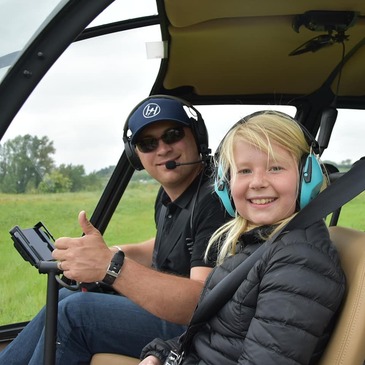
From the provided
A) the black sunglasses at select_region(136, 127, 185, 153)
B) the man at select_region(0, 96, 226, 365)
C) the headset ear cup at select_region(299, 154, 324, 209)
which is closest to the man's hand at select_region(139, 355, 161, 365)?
the man at select_region(0, 96, 226, 365)

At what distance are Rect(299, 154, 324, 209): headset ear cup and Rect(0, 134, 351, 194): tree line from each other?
1.82 meters

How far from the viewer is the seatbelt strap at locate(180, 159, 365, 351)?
1487 millimetres

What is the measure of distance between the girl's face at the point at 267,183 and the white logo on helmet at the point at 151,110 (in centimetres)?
64

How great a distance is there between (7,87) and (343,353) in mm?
985

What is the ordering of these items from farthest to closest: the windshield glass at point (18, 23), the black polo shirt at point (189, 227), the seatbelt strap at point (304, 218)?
the black polo shirt at point (189, 227) < the seatbelt strap at point (304, 218) < the windshield glass at point (18, 23)

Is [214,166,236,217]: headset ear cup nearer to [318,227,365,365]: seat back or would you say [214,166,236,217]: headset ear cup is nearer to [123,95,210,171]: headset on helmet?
[318,227,365,365]: seat back

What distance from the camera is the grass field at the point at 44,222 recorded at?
11.6ft

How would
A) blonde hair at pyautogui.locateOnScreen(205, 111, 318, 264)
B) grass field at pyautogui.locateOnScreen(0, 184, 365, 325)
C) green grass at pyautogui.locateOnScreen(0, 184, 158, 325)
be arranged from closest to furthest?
blonde hair at pyautogui.locateOnScreen(205, 111, 318, 264) < grass field at pyautogui.locateOnScreen(0, 184, 365, 325) < green grass at pyautogui.locateOnScreen(0, 184, 158, 325)

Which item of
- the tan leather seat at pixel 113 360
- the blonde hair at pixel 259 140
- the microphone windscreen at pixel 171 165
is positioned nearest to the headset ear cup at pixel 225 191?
the blonde hair at pixel 259 140

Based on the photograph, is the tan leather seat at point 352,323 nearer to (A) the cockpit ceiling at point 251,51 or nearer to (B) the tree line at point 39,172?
(A) the cockpit ceiling at point 251,51

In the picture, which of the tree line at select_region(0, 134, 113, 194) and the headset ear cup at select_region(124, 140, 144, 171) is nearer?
the headset ear cup at select_region(124, 140, 144, 171)

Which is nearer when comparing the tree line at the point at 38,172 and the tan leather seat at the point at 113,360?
the tan leather seat at the point at 113,360

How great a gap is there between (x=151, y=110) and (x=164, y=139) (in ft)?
0.42

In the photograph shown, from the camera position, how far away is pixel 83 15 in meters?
1.26
